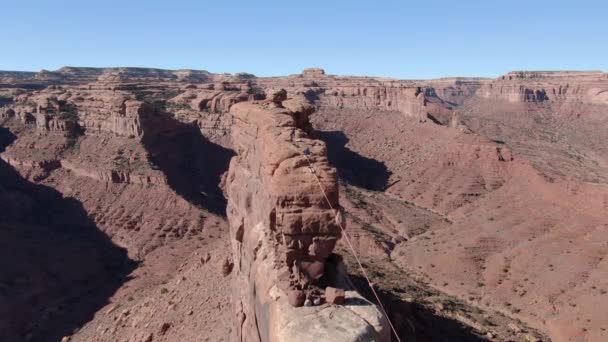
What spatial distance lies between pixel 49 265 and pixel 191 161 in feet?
87.1

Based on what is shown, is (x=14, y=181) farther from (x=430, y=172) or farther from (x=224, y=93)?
(x=430, y=172)

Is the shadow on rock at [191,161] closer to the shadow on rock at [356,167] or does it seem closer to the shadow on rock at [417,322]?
the shadow on rock at [356,167]

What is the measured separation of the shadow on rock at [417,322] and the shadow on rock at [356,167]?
48.2 m

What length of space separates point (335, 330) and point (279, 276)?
Result: 3.38 meters

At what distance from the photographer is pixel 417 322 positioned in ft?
86.9

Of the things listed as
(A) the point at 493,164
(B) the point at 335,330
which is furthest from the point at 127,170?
(B) the point at 335,330

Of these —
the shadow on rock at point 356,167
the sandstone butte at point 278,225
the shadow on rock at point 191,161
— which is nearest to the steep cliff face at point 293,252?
the sandstone butte at point 278,225

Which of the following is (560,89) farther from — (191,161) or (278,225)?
(278,225)

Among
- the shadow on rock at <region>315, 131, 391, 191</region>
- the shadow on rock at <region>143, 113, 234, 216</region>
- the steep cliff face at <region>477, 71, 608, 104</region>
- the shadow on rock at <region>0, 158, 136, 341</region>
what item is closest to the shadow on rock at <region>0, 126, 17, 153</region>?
the shadow on rock at <region>0, 158, 136, 341</region>

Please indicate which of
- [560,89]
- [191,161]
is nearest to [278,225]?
[191,161]

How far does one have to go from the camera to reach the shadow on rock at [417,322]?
2397 centimetres

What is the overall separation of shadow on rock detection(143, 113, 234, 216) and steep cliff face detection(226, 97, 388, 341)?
138 ft

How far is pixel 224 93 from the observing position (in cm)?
9038

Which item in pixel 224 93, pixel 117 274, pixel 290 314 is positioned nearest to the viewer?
pixel 290 314
